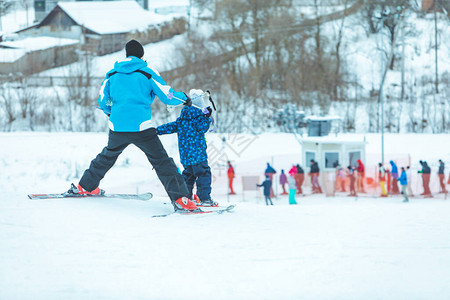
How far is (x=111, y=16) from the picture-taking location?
45625 mm

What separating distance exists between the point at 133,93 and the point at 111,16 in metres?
41.7

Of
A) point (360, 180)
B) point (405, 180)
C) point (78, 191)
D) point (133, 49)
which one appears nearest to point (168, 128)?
point (133, 49)

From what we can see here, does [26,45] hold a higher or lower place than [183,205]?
higher

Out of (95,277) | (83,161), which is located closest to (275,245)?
(95,277)

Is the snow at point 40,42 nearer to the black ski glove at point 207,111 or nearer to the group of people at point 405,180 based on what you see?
the group of people at point 405,180

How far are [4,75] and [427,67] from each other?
2497cm

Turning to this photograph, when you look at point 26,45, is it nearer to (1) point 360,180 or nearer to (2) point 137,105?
(1) point 360,180

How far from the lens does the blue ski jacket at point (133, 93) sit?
573 centimetres

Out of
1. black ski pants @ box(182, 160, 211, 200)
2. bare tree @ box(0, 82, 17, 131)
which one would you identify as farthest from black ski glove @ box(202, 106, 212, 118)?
bare tree @ box(0, 82, 17, 131)

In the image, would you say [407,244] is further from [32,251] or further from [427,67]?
[427,67]

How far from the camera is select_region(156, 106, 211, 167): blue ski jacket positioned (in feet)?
21.4

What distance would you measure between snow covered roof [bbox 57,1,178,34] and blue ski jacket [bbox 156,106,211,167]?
1433 inches

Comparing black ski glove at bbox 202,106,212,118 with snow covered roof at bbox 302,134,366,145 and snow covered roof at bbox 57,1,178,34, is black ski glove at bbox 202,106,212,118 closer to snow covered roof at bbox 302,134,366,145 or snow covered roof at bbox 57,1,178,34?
snow covered roof at bbox 302,134,366,145

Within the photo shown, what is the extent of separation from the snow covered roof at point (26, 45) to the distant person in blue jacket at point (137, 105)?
25.6m
